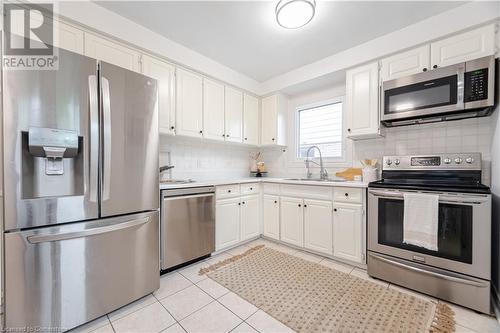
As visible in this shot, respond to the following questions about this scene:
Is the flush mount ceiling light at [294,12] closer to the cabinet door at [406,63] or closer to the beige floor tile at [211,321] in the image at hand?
the cabinet door at [406,63]

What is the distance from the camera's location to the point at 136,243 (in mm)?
1639

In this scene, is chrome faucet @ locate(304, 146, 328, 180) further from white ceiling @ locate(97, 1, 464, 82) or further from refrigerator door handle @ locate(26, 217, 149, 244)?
refrigerator door handle @ locate(26, 217, 149, 244)

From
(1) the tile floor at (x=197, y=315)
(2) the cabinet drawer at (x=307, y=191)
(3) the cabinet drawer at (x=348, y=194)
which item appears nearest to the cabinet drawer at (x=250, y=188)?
(2) the cabinet drawer at (x=307, y=191)

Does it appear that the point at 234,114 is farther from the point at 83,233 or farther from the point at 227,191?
the point at 83,233

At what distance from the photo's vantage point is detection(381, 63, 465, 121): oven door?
6.14ft

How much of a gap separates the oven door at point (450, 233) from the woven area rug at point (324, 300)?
0.34 metres

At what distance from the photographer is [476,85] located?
5.84 feet

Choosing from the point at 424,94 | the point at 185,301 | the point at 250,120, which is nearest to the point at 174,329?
the point at 185,301

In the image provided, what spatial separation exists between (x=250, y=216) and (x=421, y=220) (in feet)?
6.27

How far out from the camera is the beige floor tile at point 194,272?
2.05 meters

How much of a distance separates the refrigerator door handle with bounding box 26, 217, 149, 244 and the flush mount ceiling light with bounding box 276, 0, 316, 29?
2101mm

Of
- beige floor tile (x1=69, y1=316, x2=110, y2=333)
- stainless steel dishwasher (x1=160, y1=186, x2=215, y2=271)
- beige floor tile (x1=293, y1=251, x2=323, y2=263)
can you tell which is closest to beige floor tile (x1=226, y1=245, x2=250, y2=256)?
stainless steel dishwasher (x1=160, y1=186, x2=215, y2=271)

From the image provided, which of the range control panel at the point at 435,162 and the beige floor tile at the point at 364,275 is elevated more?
the range control panel at the point at 435,162

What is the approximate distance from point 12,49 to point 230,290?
223cm
